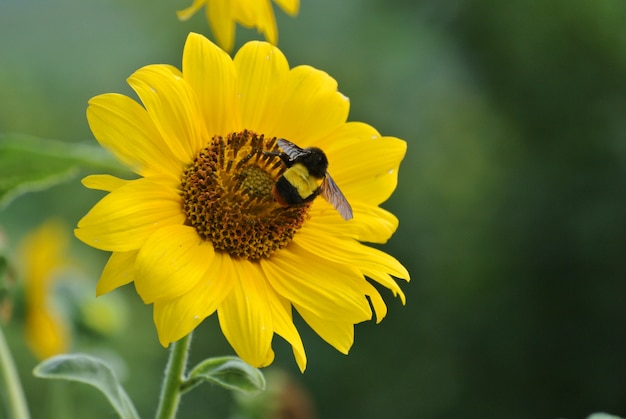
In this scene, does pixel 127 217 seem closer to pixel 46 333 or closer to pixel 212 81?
pixel 212 81

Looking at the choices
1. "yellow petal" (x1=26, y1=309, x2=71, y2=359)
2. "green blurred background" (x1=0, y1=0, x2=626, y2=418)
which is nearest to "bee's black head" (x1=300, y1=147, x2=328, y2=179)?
"yellow petal" (x1=26, y1=309, x2=71, y2=359)

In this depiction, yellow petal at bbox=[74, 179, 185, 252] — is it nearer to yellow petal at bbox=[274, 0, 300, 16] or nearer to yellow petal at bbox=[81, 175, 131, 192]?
yellow petal at bbox=[81, 175, 131, 192]

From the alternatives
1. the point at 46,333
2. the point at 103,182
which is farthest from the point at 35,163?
the point at 46,333

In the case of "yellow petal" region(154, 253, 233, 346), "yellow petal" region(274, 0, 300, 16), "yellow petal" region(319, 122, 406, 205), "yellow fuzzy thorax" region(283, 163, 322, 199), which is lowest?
"yellow petal" region(154, 253, 233, 346)

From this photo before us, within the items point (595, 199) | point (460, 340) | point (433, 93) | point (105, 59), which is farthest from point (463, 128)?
point (105, 59)

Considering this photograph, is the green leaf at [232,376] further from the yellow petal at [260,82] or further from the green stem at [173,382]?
the yellow petal at [260,82]

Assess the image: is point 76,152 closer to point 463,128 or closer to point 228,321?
point 228,321

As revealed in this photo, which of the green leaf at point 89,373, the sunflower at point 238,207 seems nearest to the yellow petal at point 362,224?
the sunflower at point 238,207
